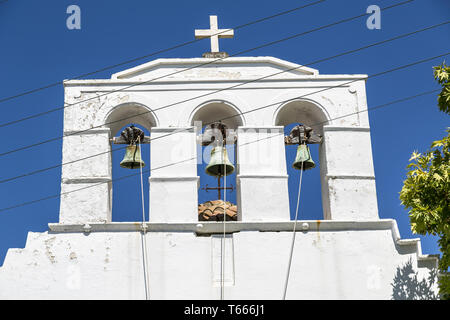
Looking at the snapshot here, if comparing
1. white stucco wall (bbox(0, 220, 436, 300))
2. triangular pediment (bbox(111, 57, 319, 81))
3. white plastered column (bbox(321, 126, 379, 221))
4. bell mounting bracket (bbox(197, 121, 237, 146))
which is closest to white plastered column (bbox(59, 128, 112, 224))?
white stucco wall (bbox(0, 220, 436, 300))

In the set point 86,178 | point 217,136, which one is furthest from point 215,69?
point 86,178

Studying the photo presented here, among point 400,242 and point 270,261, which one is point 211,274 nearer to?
point 270,261

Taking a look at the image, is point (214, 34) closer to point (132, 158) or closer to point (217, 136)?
point (217, 136)

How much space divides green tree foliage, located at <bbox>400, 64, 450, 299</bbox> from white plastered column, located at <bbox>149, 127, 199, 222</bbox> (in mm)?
3210

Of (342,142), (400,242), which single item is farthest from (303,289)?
(342,142)

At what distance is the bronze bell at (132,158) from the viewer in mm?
16123

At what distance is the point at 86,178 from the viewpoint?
15.7 meters

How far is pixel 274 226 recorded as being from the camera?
15164mm

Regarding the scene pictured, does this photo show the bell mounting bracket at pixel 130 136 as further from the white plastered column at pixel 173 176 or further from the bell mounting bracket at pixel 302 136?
the bell mounting bracket at pixel 302 136

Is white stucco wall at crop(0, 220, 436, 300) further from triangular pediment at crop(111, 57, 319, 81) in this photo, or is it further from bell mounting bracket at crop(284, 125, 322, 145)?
triangular pediment at crop(111, 57, 319, 81)

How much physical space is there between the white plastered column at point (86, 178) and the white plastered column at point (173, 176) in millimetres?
705
